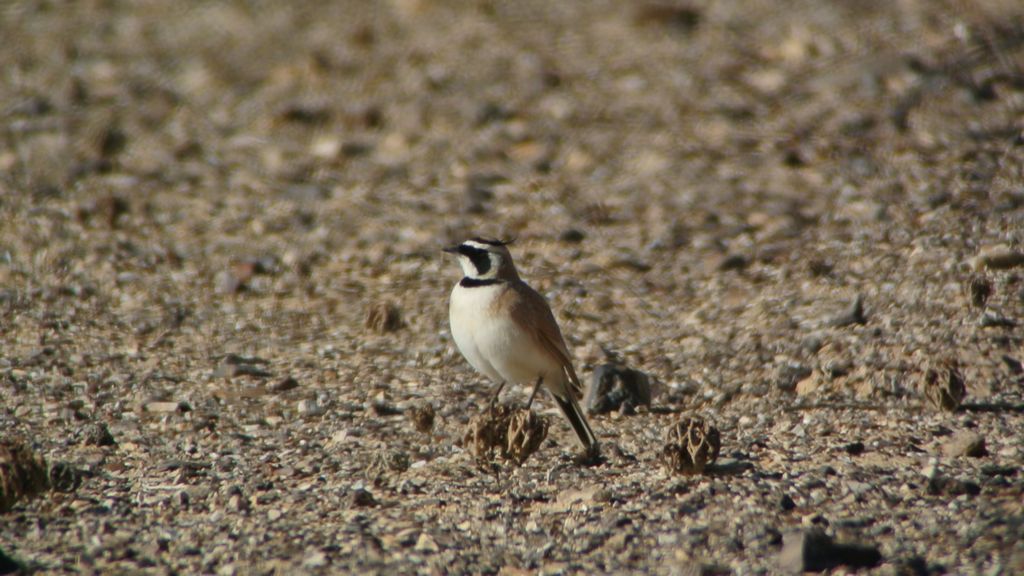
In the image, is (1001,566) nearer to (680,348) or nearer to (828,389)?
(828,389)

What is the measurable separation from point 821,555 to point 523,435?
1356 mm

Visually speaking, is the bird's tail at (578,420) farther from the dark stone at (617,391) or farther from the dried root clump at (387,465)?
the dried root clump at (387,465)

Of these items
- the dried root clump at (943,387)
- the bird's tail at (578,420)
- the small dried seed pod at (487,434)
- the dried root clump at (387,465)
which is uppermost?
the dried root clump at (943,387)

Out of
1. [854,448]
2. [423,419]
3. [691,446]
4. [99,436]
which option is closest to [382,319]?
[423,419]

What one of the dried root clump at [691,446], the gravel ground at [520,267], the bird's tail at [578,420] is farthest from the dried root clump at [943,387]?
the bird's tail at [578,420]

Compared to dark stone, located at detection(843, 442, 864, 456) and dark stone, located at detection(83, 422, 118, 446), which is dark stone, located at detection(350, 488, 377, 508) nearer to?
dark stone, located at detection(83, 422, 118, 446)

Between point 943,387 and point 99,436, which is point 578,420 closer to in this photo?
point 943,387

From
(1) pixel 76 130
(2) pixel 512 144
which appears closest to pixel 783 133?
(2) pixel 512 144

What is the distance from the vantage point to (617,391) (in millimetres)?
5812

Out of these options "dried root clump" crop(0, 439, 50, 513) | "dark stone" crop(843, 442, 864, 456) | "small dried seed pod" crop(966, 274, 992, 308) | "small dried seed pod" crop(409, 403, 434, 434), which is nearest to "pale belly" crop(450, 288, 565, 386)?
"small dried seed pod" crop(409, 403, 434, 434)

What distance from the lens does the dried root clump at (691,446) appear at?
15.5ft

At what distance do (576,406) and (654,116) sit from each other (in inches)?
167

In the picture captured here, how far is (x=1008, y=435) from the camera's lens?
200 inches

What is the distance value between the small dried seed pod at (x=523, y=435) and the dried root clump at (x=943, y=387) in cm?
164
